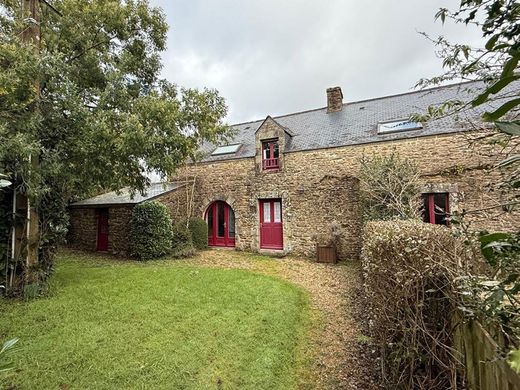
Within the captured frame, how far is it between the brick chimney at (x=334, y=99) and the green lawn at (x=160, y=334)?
1015cm

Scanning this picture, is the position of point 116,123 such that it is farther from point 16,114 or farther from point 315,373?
point 315,373

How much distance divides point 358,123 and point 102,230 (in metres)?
13.4

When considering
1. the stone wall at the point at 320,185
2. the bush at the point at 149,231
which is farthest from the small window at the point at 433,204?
the bush at the point at 149,231

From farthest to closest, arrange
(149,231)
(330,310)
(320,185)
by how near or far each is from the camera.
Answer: (320,185) < (149,231) < (330,310)

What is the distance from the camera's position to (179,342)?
166 inches

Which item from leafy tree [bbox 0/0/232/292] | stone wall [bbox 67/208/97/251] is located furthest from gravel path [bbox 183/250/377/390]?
stone wall [bbox 67/208/97/251]

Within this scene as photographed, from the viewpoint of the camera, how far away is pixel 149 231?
10.7 m

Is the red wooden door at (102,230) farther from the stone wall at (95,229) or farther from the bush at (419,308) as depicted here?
the bush at (419,308)

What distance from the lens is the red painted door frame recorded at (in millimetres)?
13188

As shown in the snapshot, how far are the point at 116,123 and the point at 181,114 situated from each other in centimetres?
153

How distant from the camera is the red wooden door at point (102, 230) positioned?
43.3ft

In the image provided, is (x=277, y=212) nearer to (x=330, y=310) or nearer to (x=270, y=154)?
(x=270, y=154)

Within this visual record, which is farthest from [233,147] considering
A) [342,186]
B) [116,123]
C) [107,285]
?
[107,285]

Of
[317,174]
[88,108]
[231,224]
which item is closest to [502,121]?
[88,108]
